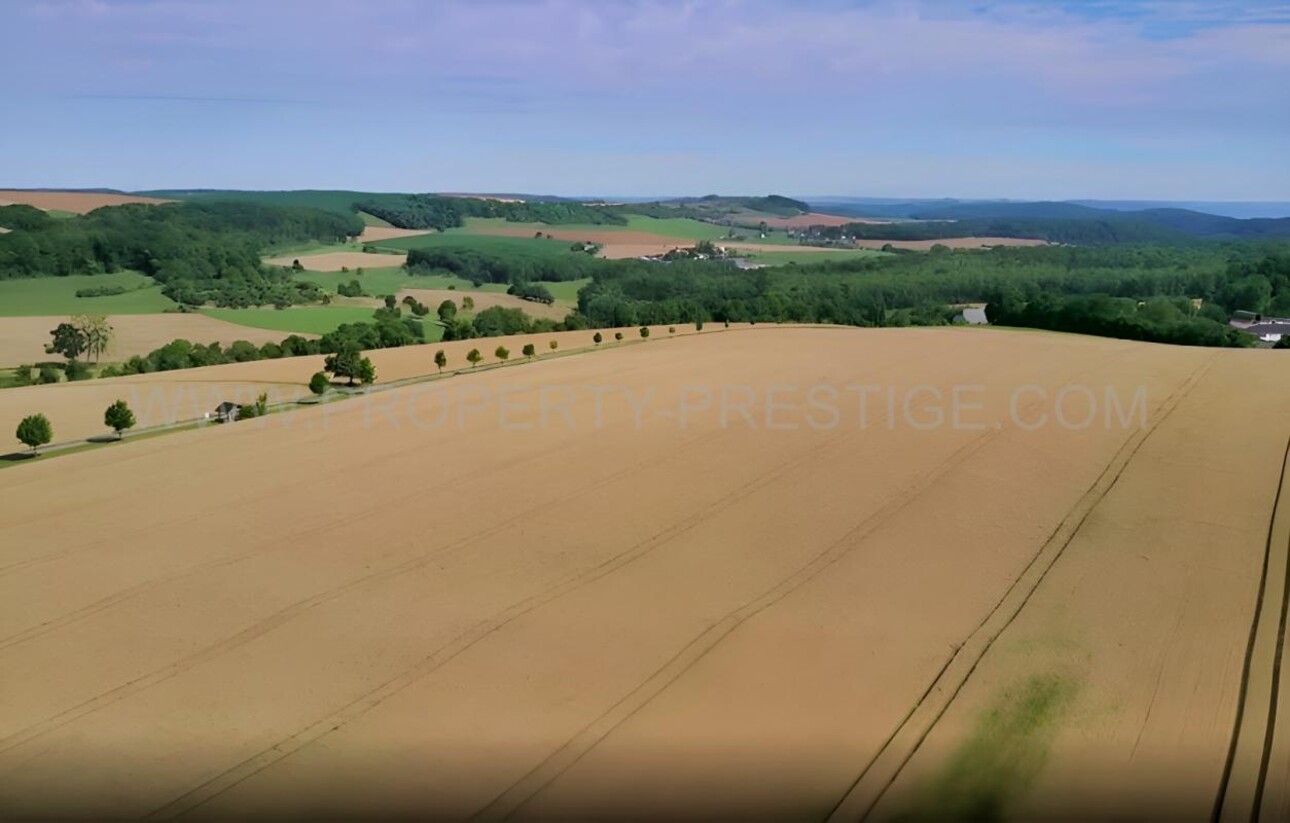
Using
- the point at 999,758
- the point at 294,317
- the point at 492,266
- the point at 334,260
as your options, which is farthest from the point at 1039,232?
the point at 999,758

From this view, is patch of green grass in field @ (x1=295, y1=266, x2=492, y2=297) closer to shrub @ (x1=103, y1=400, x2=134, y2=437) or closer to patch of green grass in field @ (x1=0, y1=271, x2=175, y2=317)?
patch of green grass in field @ (x1=0, y1=271, x2=175, y2=317)

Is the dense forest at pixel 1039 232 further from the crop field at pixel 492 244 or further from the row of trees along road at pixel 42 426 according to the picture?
the row of trees along road at pixel 42 426

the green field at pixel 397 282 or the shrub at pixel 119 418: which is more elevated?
the green field at pixel 397 282

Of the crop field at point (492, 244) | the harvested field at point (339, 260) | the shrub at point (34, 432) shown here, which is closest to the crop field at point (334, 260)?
the harvested field at point (339, 260)

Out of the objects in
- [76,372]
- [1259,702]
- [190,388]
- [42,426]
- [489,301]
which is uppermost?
[42,426]

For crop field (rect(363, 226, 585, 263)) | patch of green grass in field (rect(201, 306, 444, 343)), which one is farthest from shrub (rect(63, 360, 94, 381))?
crop field (rect(363, 226, 585, 263))

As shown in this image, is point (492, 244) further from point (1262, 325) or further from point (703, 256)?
point (1262, 325)
